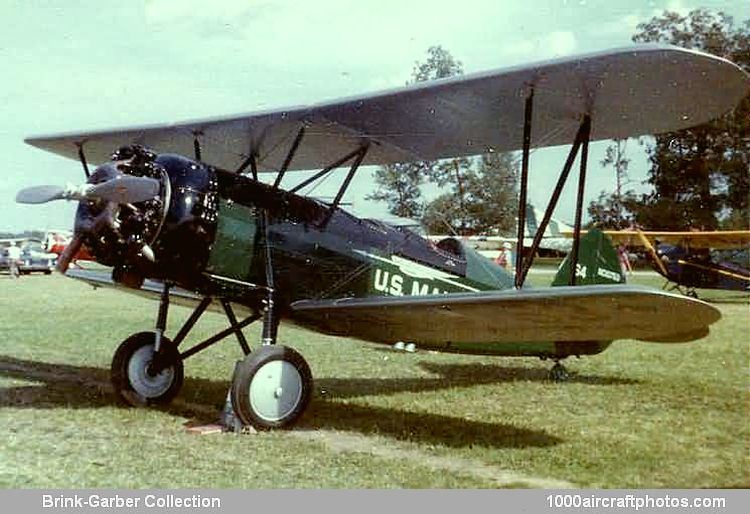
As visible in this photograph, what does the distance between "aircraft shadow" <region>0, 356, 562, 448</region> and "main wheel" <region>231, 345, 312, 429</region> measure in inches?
10.4

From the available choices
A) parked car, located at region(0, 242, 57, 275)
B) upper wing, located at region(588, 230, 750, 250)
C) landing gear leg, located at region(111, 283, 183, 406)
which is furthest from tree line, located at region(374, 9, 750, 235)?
parked car, located at region(0, 242, 57, 275)

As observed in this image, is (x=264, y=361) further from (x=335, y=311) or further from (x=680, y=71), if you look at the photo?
(x=680, y=71)

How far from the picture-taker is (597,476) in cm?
406

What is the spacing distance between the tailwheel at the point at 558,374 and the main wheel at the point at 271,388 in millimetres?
3005

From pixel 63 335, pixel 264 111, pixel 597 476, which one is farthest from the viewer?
pixel 63 335

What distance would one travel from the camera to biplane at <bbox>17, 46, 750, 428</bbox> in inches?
173

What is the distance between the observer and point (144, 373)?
587 centimetres

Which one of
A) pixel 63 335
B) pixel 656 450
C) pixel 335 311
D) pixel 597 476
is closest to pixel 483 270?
pixel 335 311

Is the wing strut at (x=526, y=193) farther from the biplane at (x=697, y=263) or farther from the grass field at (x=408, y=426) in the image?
the biplane at (x=697, y=263)

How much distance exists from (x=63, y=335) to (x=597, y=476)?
800 cm

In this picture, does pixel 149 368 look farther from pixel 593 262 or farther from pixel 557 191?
pixel 593 262

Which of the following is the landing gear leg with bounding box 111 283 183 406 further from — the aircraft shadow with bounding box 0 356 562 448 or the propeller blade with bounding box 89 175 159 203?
the propeller blade with bounding box 89 175 159 203

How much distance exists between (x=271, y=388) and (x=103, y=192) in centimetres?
157

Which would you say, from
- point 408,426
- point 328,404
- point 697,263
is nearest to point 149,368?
point 328,404
